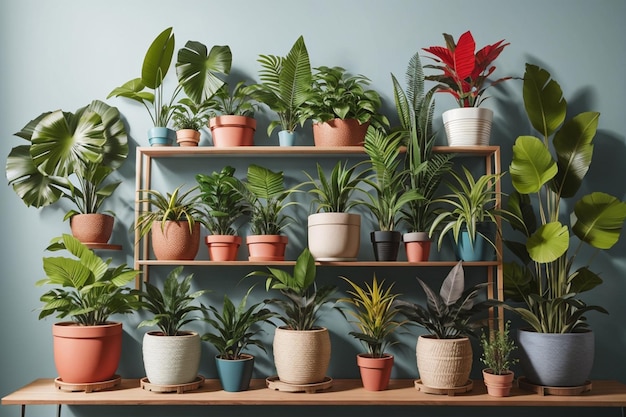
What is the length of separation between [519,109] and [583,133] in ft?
1.13

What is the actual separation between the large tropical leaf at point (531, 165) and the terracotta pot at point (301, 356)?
1.13m

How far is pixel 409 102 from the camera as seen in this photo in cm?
271

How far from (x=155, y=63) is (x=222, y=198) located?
0.76 metres

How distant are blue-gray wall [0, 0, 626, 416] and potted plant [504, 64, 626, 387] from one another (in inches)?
7.7

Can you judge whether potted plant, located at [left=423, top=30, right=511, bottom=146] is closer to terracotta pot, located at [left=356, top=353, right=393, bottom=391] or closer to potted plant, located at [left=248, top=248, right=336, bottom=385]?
potted plant, located at [left=248, top=248, right=336, bottom=385]

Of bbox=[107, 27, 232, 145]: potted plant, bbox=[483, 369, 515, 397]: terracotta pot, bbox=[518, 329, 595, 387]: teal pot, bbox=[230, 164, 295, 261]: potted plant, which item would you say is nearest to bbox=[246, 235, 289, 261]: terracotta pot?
bbox=[230, 164, 295, 261]: potted plant

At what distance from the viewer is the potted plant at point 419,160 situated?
2.50 m

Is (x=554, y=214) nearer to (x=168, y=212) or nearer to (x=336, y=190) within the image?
(x=336, y=190)

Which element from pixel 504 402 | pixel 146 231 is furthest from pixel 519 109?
pixel 146 231

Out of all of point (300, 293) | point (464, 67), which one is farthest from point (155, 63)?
point (464, 67)

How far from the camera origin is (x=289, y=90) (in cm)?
260

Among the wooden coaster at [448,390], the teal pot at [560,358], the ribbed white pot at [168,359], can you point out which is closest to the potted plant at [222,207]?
the ribbed white pot at [168,359]

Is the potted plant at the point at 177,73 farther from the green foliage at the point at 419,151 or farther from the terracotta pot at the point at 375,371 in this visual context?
the terracotta pot at the point at 375,371

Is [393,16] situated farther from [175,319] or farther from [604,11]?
[175,319]
